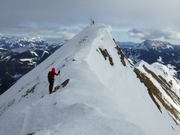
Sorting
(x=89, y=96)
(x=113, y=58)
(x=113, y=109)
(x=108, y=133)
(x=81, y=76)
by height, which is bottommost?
(x=108, y=133)

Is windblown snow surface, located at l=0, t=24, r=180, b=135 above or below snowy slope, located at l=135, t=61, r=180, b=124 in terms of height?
below

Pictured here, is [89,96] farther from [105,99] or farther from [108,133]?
[108,133]

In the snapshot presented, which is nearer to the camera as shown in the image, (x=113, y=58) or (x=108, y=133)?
(x=108, y=133)

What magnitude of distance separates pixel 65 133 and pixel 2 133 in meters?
11.1

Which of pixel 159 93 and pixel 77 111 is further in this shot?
pixel 159 93

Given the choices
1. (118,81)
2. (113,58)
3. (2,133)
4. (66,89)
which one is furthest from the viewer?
(113,58)

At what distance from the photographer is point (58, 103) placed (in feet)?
96.3

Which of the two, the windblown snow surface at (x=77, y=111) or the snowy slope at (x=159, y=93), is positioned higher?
the snowy slope at (x=159, y=93)

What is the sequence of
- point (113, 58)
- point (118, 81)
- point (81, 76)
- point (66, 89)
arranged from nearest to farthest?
point (66, 89), point (81, 76), point (118, 81), point (113, 58)

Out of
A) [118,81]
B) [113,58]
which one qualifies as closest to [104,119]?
[118,81]

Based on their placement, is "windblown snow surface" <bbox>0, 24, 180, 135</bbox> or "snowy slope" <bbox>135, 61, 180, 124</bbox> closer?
"windblown snow surface" <bbox>0, 24, 180, 135</bbox>

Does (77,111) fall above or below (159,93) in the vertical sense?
below

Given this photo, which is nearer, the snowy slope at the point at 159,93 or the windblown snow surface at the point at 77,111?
the windblown snow surface at the point at 77,111

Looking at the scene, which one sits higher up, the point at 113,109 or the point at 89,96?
the point at 89,96
